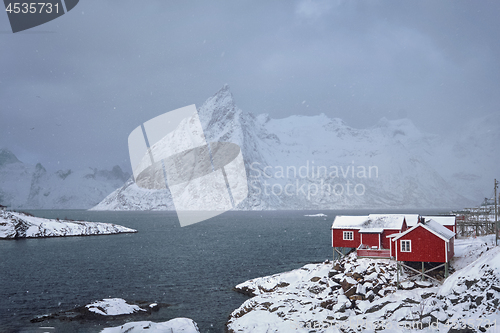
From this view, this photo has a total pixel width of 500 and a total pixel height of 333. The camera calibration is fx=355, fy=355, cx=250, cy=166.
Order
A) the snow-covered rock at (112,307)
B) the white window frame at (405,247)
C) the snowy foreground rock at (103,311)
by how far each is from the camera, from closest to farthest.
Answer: the snowy foreground rock at (103,311) → the snow-covered rock at (112,307) → the white window frame at (405,247)

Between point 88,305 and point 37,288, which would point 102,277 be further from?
point 88,305

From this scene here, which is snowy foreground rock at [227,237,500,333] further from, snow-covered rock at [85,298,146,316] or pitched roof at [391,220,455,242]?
snow-covered rock at [85,298,146,316]

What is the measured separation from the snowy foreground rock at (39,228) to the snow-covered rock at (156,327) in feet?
311

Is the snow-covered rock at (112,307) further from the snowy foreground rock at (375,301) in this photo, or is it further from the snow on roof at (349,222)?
the snow on roof at (349,222)

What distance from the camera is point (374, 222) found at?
46469 mm

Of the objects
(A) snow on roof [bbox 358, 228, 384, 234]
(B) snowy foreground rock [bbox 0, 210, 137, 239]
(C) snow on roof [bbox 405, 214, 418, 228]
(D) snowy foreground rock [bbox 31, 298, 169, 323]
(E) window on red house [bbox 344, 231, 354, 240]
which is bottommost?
(B) snowy foreground rock [bbox 0, 210, 137, 239]

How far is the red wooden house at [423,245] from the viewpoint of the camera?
34.8m

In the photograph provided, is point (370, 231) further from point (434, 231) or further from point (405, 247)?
point (434, 231)

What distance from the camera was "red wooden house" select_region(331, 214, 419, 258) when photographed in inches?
1711

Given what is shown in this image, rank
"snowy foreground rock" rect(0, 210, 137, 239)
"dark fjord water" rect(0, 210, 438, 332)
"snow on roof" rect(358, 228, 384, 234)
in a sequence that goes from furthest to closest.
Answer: "snowy foreground rock" rect(0, 210, 137, 239), "snow on roof" rect(358, 228, 384, 234), "dark fjord water" rect(0, 210, 438, 332)

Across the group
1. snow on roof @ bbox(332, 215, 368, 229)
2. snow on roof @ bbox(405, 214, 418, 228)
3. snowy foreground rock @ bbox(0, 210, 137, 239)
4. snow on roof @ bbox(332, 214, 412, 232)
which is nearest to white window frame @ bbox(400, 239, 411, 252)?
snow on roof @ bbox(332, 214, 412, 232)

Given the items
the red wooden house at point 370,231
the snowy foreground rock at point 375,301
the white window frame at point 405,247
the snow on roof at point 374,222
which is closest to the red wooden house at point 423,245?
the white window frame at point 405,247

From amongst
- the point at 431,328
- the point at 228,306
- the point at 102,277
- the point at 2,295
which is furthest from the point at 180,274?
the point at 431,328

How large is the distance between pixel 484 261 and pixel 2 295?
49.3 meters
